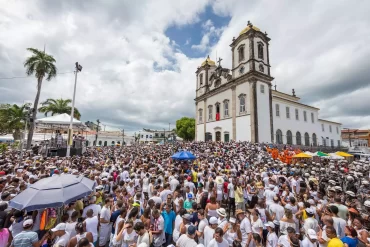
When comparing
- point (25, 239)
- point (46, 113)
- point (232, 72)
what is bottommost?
point (25, 239)

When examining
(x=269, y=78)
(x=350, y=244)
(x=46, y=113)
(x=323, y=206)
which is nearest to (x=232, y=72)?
(x=269, y=78)

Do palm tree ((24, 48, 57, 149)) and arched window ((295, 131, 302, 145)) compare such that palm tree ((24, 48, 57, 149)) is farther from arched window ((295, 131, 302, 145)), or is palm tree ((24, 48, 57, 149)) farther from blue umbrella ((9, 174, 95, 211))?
arched window ((295, 131, 302, 145))

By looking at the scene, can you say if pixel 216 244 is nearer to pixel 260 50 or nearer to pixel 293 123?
pixel 260 50

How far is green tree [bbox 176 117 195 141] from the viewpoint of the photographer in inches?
2132

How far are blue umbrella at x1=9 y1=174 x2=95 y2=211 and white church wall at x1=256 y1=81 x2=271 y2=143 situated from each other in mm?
24510

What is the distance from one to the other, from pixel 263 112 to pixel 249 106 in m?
2.34

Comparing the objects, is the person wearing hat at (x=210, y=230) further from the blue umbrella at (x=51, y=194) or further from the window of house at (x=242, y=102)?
the window of house at (x=242, y=102)

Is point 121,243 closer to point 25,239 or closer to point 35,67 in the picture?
point 25,239

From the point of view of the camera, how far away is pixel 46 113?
102 feet

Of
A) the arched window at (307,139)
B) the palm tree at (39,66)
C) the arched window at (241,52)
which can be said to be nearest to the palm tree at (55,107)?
the palm tree at (39,66)

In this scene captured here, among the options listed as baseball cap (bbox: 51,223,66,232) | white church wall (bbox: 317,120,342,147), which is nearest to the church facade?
white church wall (bbox: 317,120,342,147)

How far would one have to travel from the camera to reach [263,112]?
2623cm

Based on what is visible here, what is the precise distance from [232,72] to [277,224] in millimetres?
28427

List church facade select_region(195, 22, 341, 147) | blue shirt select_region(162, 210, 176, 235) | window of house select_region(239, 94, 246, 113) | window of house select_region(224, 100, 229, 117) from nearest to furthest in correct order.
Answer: blue shirt select_region(162, 210, 176, 235), church facade select_region(195, 22, 341, 147), window of house select_region(239, 94, 246, 113), window of house select_region(224, 100, 229, 117)
